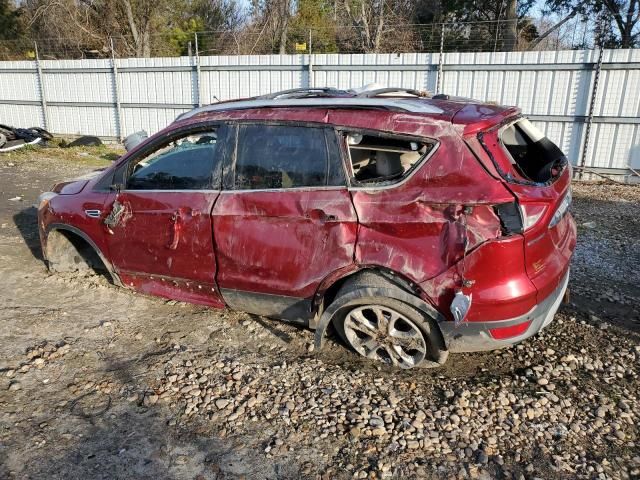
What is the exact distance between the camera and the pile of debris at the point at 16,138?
1303 cm

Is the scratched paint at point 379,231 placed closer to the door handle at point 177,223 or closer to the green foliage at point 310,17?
the door handle at point 177,223

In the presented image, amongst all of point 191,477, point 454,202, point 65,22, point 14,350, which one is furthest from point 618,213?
point 65,22

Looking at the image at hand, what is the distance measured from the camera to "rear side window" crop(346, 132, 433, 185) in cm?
304

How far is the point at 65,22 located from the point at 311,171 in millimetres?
24459

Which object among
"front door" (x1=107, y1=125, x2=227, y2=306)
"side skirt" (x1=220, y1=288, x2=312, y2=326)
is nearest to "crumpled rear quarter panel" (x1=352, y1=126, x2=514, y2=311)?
"side skirt" (x1=220, y1=288, x2=312, y2=326)

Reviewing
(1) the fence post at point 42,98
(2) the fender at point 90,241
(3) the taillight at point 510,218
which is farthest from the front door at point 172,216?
(1) the fence post at point 42,98

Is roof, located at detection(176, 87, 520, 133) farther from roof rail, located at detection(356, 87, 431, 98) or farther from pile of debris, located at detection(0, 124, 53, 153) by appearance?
pile of debris, located at detection(0, 124, 53, 153)

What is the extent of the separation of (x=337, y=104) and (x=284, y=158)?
0.49m

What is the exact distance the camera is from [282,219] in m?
3.27

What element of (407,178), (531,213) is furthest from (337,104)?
(531,213)

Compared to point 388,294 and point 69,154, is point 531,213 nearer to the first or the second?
point 388,294

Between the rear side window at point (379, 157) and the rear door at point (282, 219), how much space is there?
12 centimetres

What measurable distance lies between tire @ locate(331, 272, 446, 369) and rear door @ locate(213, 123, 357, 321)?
9.3 inches

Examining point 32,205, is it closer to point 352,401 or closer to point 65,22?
point 352,401
